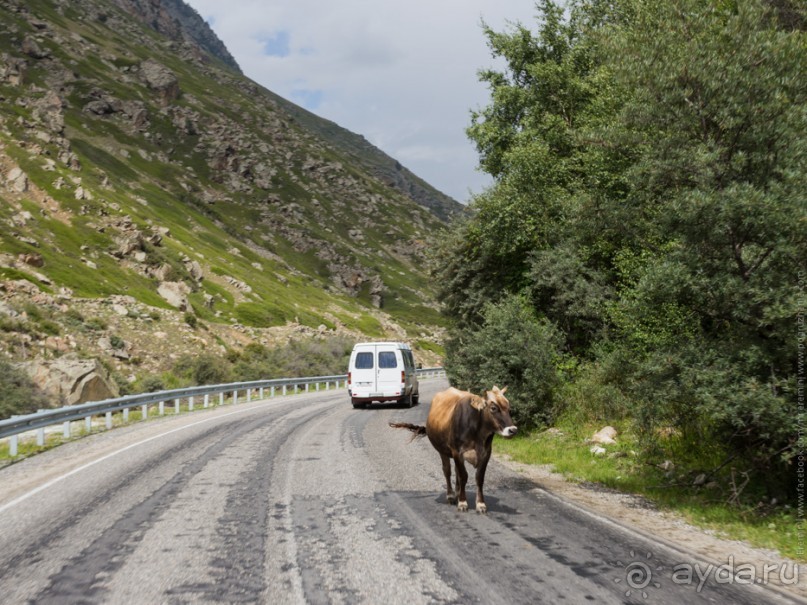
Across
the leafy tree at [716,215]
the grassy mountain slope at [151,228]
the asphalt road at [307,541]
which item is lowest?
the asphalt road at [307,541]

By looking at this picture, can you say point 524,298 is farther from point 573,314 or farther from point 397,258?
point 397,258

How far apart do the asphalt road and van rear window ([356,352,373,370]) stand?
1338 cm

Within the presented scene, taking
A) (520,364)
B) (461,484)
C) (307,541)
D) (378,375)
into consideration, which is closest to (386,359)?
(378,375)

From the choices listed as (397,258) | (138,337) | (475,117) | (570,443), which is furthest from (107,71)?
(570,443)

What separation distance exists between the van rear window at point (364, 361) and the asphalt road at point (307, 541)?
43.9ft

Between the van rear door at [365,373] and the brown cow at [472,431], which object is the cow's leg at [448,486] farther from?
the van rear door at [365,373]

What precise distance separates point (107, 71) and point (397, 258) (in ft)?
339

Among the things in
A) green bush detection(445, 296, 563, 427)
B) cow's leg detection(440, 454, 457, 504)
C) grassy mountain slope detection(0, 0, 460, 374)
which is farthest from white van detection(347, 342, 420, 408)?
cow's leg detection(440, 454, 457, 504)

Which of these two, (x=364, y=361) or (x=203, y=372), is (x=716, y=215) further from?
(x=203, y=372)

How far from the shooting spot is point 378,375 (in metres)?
25.0

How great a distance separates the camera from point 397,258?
186m

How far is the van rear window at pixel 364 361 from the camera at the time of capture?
2521 cm

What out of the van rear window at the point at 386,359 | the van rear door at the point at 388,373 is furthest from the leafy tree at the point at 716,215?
the van rear window at the point at 386,359

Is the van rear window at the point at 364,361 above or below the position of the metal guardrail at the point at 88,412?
above
